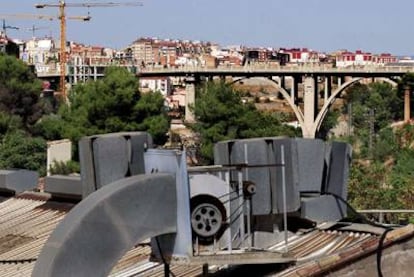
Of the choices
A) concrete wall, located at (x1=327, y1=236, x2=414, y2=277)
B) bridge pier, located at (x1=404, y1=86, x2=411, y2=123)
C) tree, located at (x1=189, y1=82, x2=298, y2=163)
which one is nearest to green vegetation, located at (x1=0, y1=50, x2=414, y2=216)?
tree, located at (x1=189, y1=82, x2=298, y2=163)

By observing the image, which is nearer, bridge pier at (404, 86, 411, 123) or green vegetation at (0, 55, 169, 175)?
green vegetation at (0, 55, 169, 175)

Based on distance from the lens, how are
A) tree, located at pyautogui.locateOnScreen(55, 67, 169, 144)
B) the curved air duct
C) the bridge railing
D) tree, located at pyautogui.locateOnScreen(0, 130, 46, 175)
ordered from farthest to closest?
the bridge railing, tree, located at pyautogui.locateOnScreen(55, 67, 169, 144), tree, located at pyautogui.locateOnScreen(0, 130, 46, 175), the curved air duct

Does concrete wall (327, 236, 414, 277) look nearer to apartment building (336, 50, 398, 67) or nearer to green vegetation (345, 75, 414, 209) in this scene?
green vegetation (345, 75, 414, 209)

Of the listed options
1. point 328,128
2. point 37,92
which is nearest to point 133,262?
point 37,92

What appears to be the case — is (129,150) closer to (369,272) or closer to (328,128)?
(369,272)

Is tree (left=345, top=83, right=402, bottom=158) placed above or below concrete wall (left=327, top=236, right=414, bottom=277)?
below

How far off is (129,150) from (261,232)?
3.09 ft

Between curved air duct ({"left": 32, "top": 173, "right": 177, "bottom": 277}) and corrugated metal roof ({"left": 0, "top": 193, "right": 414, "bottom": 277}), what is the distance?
83cm

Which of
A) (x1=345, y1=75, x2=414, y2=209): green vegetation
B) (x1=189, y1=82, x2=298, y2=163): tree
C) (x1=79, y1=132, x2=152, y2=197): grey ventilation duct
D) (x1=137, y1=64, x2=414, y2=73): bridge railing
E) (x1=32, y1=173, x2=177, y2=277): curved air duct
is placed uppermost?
(x1=137, y1=64, x2=414, y2=73): bridge railing

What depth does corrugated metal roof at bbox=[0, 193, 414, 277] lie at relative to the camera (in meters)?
4.41

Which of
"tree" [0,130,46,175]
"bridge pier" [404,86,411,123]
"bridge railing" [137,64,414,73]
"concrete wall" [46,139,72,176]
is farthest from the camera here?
"bridge railing" [137,64,414,73]

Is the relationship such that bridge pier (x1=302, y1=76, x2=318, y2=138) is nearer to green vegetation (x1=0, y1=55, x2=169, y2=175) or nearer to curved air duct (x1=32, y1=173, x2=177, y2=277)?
green vegetation (x1=0, y1=55, x2=169, y2=175)

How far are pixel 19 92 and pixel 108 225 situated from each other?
2563 cm

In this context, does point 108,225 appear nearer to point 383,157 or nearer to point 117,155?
point 117,155
